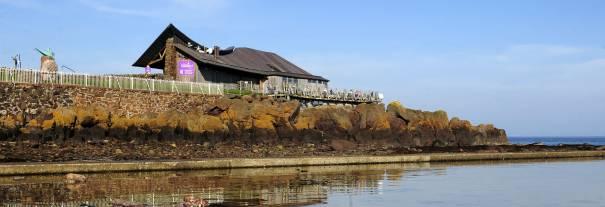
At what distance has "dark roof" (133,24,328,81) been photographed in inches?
2323

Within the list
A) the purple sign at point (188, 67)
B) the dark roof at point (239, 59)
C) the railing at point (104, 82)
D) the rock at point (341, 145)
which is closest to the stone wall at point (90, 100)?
the railing at point (104, 82)

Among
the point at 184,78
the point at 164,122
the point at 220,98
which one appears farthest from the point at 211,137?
the point at 184,78

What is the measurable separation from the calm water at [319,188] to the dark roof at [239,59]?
2449 cm

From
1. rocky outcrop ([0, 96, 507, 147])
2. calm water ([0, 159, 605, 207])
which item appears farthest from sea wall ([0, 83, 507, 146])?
calm water ([0, 159, 605, 207])

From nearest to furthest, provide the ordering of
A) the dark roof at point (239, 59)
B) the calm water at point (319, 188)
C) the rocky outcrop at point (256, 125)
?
the calm water at point (319, 188)
the rocky outcrop at point (256, 125)
the dark roof at point (239, 59)

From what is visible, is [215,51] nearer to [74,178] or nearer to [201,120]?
[201,120]

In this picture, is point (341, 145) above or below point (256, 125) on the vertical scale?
below

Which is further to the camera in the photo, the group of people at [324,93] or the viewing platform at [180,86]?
the group of people at [324,93]

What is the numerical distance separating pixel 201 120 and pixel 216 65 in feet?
43.8

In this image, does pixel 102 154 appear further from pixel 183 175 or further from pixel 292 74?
pixel 292 74

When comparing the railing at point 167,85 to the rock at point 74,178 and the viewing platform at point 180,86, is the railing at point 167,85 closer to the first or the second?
the viewing platform at point 180,86

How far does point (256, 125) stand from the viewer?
160ft

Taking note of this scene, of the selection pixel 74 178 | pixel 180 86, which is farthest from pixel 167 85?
pixel 74 178

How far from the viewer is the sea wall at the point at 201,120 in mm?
40250
